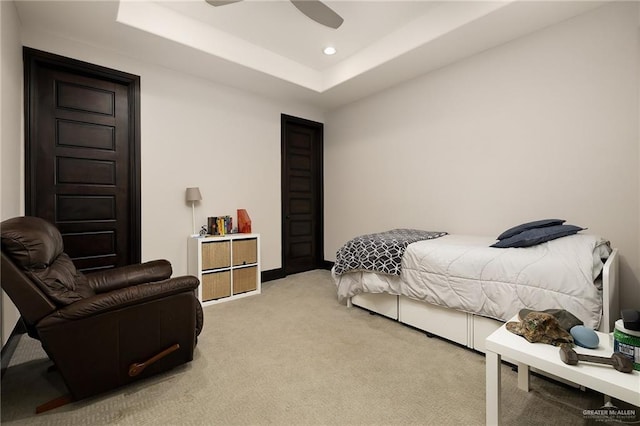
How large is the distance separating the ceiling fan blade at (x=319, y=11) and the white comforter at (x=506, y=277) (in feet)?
6.61

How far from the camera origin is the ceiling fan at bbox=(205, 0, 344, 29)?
6.87ft

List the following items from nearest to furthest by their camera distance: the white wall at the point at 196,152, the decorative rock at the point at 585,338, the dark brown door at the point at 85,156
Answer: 1. the decorative rock at the point at 585,338
2. the dark brown door at the point at 85,156
3. the white wall at the point at 196,152

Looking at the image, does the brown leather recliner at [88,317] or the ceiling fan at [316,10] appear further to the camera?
the ceiling fan at [316,10]

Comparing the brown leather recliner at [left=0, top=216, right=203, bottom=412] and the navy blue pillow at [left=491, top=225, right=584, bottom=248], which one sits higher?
the navy blue pillow at [left=491, top=225, right=584, bottom=248]

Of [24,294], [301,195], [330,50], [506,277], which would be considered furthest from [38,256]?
[301,195]

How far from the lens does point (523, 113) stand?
107 inches

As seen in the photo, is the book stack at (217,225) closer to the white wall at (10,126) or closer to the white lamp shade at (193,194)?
the white lamp shade at (193,194)

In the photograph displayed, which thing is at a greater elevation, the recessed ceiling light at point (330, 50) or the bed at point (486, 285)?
the recessed ceiling light at point (330, 50)

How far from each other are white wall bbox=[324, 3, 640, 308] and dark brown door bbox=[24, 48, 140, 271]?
2.98 meters

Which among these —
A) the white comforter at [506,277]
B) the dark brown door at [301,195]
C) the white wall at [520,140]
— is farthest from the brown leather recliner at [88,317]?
the white wall at [520,140]

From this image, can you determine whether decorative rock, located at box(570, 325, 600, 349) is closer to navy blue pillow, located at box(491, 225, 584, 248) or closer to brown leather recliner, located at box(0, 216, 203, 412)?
navy blue pillow, located at box(491, 225, 584, 248)

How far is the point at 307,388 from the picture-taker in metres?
1.68

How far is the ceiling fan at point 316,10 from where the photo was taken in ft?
6.87

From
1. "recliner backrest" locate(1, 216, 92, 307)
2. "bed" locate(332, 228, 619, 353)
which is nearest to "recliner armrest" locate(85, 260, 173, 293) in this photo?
"recliner backrest" locate(1, 216, 92, 307)
